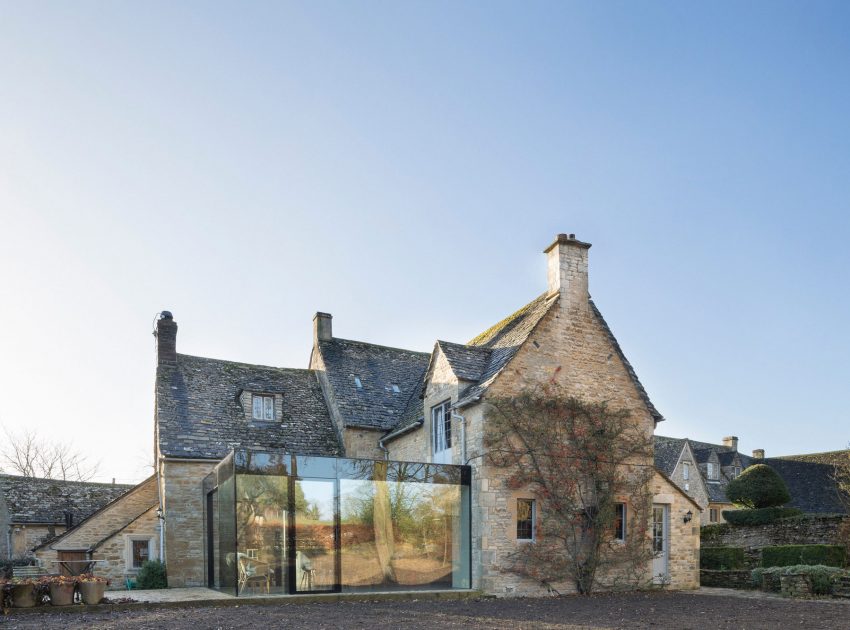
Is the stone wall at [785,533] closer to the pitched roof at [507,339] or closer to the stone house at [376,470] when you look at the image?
the stone house at [376,470]

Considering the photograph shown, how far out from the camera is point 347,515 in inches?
758

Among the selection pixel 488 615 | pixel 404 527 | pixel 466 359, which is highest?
pixel 466 359

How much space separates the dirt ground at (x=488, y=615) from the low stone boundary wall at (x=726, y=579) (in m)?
4.55

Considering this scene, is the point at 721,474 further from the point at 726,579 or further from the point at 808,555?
the point at 726,579

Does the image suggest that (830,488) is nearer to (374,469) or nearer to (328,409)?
(328,409)

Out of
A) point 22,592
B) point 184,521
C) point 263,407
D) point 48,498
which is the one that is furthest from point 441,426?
point 48,498

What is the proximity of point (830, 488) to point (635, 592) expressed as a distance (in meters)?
35.8

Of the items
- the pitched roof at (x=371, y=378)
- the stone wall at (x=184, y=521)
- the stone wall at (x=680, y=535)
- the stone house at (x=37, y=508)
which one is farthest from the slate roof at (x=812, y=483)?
the stone house at (x=37, y=508)

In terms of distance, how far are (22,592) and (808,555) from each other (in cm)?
2175

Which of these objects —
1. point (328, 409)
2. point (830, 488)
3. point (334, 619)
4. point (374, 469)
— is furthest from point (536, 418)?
point (830, 488)

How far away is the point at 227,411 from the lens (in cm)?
2580

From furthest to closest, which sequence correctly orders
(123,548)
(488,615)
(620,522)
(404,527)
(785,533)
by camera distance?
1. (785,533)
2. (123,548)
3. (620,522)
4. (404,527)
5. (488,615)

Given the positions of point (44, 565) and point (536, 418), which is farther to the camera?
point (44, 565)

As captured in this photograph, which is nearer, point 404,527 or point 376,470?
point 376,470
